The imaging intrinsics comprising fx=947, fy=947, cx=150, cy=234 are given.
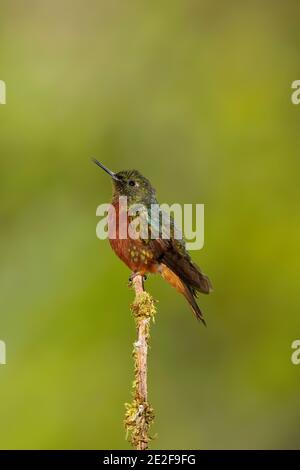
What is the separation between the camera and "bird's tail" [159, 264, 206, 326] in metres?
6.55

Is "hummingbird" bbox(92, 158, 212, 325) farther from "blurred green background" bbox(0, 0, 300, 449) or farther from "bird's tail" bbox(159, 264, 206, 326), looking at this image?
"blurred green background" bbox(0, 0, 300, 449)

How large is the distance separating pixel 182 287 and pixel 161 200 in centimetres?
357

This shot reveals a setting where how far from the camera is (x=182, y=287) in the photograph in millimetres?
6695

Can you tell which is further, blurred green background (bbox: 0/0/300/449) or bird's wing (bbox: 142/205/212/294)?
blurred green background (bbox: 0/0/300/449)

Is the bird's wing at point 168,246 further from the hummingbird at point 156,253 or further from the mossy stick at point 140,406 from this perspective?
the mossy stick at point 140,406

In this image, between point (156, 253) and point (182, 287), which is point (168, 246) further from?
point (182, 287)

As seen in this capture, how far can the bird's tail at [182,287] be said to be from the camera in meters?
6.55

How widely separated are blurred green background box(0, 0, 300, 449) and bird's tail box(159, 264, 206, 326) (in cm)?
289

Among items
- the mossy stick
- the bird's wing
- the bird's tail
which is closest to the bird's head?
the bird's wing

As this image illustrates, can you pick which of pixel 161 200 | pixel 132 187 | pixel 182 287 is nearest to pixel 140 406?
pixel 182 287

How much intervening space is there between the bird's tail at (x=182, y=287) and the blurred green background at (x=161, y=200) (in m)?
2.89

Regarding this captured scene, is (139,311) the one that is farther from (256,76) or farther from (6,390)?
(256,76)

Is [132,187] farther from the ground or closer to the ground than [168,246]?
farther from the ground
